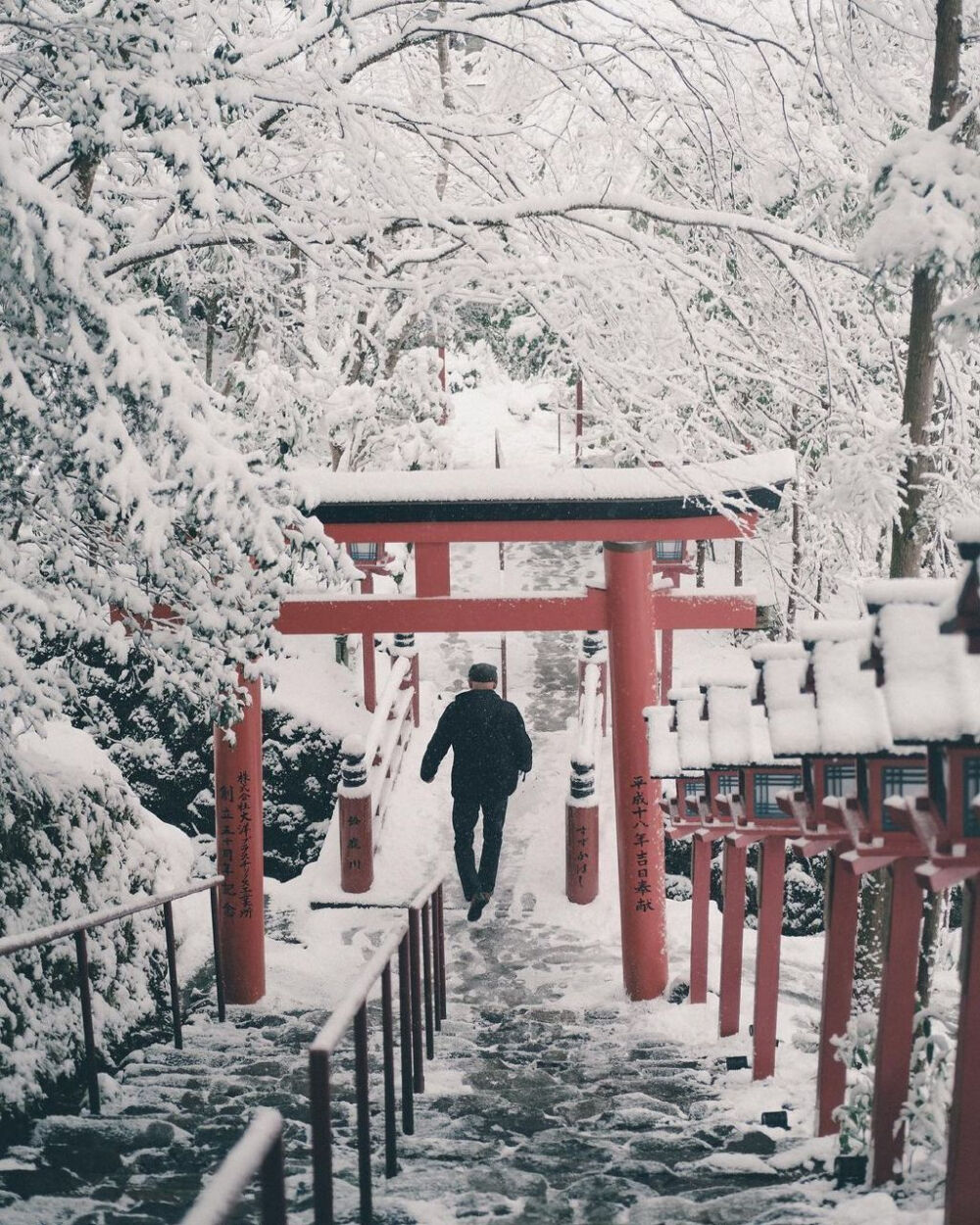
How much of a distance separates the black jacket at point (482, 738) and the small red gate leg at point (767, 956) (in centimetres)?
267

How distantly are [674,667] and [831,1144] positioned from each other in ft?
41.5

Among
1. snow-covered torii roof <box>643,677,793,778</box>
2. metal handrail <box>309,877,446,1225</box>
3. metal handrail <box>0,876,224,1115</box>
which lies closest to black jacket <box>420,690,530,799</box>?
metal handrail <box>309,877,446,1225</box>

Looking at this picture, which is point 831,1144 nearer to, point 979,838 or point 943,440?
point 979,838

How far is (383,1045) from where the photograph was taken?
13.0 ft

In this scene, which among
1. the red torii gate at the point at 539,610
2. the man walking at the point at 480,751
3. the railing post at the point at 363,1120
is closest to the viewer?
the railing post at the point at 363,1120

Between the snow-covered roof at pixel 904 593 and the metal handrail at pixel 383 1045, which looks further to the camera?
the snow-covered roof at pixel 904 593

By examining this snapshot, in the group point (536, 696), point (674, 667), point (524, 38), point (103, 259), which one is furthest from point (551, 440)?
point (103, 259)

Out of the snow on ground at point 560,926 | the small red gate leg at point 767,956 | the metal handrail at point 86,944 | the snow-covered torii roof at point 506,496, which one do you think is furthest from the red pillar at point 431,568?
the small red gate leg at point 767,956

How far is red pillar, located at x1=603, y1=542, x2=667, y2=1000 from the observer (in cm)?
687

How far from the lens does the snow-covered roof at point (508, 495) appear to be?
6363mm

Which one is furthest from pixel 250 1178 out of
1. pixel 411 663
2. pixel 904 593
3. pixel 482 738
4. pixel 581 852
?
pixel 411 663

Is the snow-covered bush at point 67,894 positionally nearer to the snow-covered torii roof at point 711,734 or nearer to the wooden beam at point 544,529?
the wooden beam at point 544,529

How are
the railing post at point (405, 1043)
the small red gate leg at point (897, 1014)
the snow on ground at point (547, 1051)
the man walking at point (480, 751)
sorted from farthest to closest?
the man walking at point (480, 751)
the railing post at point (405, 1043)
the snow on ground at point (547, 1051)
the small red gate leg at point (897, 1014)

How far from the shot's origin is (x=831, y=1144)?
4098 millimetres
